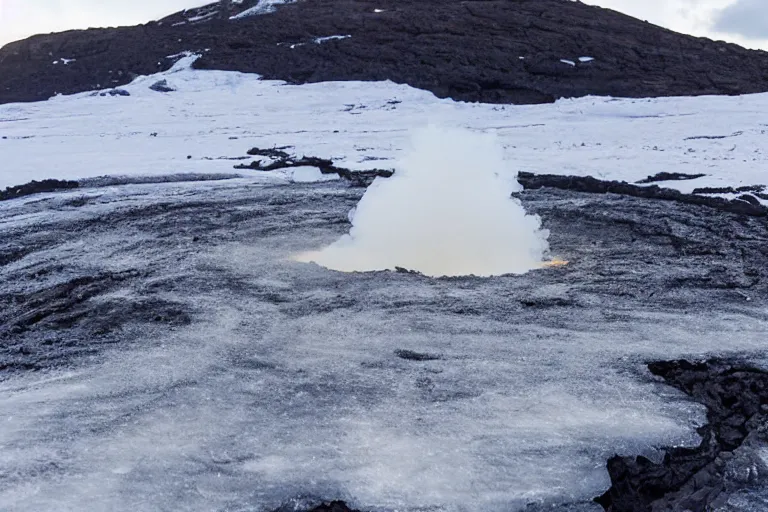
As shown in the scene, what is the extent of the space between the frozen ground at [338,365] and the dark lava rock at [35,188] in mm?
4270

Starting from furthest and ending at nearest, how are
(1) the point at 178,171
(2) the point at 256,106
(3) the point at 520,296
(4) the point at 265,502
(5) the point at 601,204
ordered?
(2) the point at 256,106 → (1) the point at 178,171 → (5) the point at 601,204 → (3) the point at 520,296 → (4) the point at 265,502

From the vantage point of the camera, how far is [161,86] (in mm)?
35781

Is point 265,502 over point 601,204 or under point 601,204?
under

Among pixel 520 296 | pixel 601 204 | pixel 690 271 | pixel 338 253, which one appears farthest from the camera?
pixel 601 204

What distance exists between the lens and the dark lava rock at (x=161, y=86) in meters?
35.5

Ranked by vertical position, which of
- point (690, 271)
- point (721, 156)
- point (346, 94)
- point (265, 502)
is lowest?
point (265, 502)

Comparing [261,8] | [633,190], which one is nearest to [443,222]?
[633,190]

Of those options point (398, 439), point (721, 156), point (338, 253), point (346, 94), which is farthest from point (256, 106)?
point (398, 439)

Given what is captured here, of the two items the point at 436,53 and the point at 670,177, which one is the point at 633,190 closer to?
the point at 670,177

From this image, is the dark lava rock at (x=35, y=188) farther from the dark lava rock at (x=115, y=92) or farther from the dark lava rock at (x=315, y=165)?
the dark lava rock at (x=115, y=92)

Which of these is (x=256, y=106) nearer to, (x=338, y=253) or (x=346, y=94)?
(x=346, y=94)

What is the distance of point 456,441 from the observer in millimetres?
6227

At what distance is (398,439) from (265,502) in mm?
1248

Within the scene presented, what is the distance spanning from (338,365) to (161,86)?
31217 mm
